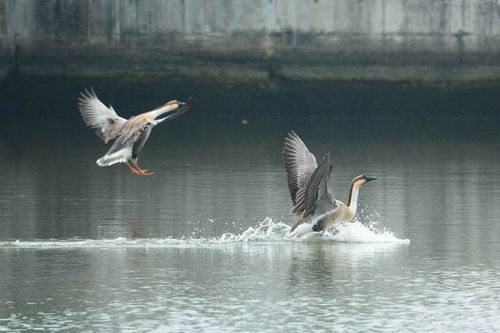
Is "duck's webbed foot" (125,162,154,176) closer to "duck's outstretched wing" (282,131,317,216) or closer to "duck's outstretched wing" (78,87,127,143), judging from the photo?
"duck's outstretched wing" (78,87,127,143)

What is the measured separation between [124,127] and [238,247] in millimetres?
4355

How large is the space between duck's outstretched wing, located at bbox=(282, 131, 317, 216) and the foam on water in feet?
1.71

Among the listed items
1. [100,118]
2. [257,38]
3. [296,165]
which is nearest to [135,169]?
[100,118]

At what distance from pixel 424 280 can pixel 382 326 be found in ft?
7.55

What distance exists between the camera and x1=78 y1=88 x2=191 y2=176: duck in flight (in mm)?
21859

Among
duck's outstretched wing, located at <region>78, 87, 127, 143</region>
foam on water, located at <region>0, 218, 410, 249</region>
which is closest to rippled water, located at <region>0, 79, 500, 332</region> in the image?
foam on water, located at <region>0, 218, 410, 249</region>

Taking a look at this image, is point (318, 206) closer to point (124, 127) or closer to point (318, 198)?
point (318, 198)

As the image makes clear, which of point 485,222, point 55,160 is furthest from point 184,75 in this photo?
point 485,222

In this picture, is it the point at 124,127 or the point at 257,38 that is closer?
the point at 124,127

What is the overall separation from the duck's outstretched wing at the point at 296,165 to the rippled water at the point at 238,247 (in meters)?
0.61

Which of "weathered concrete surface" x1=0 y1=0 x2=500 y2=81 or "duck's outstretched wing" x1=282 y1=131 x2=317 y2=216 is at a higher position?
"weathered concrete surface" x1=0 y1=0 x2=500 y2=81

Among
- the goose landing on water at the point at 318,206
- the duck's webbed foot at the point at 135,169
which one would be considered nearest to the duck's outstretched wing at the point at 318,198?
the goose landing on water at the point at 318,206

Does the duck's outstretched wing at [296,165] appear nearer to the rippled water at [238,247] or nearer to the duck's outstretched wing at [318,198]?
the duck's outstretched wing at [318,198]

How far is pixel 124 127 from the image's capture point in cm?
2234
